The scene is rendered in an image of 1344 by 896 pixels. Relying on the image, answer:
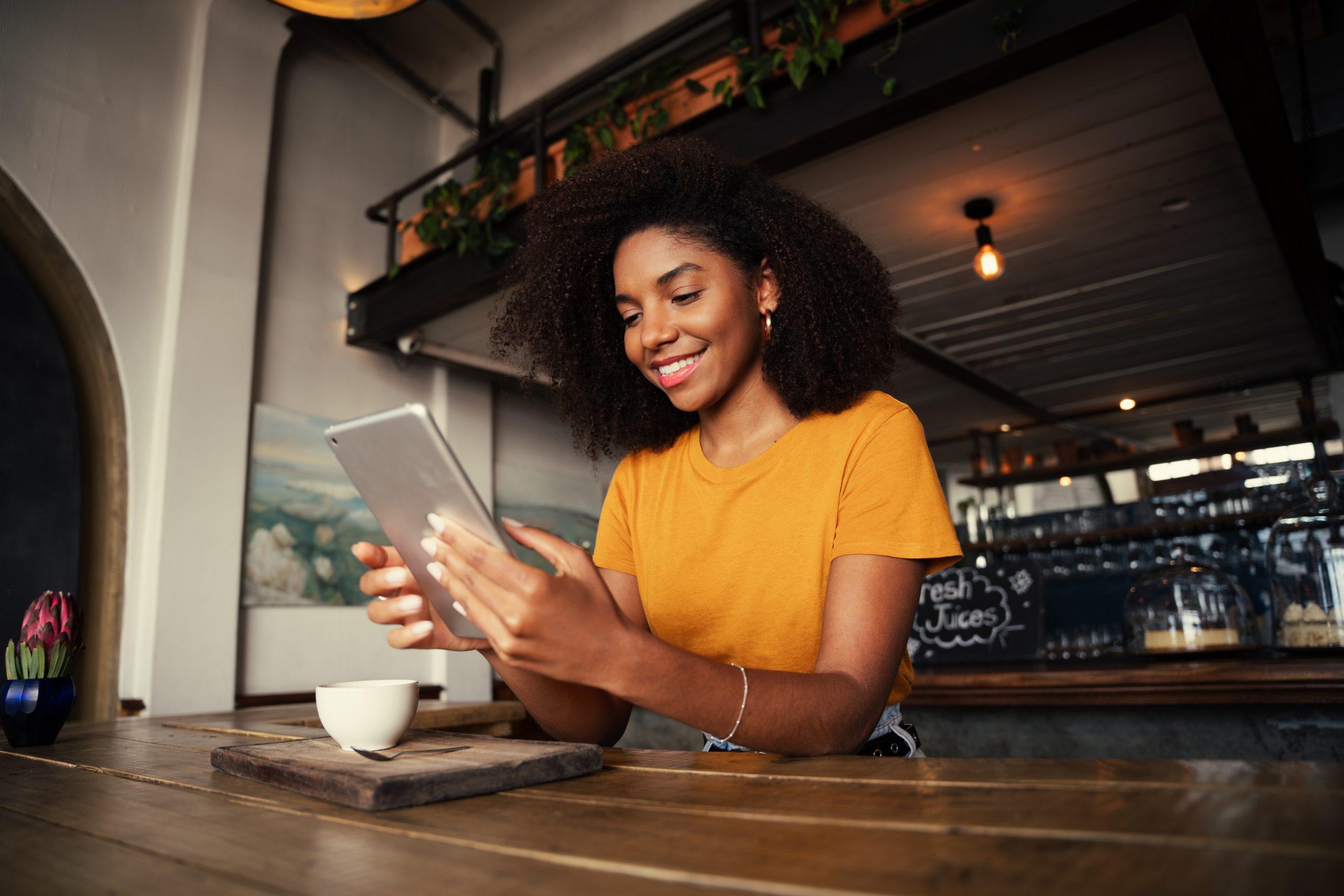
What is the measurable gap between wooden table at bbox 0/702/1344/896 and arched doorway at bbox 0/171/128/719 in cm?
315

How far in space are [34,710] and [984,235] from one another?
11.2 feet

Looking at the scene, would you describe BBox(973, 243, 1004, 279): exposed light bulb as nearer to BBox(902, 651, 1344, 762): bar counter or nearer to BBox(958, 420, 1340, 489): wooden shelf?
BBox(902, 651, 1344, 762): bar counter

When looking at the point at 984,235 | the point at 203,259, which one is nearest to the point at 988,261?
the point at 984,235

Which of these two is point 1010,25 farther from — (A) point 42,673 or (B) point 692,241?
(A) point 42,673

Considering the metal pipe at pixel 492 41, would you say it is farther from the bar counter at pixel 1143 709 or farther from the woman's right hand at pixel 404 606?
the woman's right hand at pixel 404 606

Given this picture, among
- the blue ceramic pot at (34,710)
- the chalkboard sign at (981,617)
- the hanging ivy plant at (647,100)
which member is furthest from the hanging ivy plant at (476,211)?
the blue ceramic pot at (34,710)

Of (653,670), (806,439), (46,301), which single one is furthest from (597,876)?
(46,301)

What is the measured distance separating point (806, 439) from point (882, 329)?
345 mm

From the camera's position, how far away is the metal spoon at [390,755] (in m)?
0.85

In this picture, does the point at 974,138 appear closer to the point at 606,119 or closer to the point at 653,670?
the point at 606,119

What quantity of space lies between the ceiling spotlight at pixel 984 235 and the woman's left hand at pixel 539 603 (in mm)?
3129

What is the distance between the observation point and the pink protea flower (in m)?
1.29

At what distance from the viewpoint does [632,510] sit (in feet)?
4.99

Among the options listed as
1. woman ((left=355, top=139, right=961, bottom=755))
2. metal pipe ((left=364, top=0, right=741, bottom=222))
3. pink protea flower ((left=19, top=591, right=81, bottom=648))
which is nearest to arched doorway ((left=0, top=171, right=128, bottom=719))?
metal pipe ((left=364, top=0, right=741, bottom=222))
